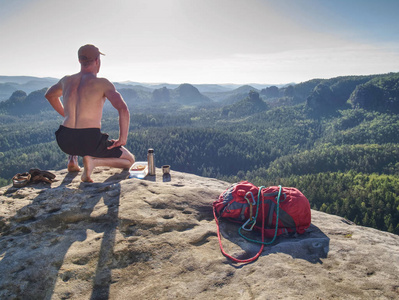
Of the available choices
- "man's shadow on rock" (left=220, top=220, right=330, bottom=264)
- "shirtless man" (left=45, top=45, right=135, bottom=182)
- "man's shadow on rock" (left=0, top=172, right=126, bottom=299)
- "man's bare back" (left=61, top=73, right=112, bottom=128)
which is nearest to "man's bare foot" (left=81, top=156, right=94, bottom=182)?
"shirtless man" (left=45, top=45, right=135, bottom=182)

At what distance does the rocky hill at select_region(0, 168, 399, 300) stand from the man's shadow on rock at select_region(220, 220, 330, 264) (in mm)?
19

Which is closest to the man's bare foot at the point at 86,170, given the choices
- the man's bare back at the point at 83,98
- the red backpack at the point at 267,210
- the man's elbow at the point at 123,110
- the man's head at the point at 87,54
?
the man's bare back at the point at 83,98

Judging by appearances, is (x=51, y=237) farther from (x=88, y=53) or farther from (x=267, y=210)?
(x=88, y=53)

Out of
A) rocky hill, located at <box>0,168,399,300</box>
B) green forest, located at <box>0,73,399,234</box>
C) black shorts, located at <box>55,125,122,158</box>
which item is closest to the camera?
rocky hill, located at <box>0,168,399,300</box>

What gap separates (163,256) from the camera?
416 centimetres

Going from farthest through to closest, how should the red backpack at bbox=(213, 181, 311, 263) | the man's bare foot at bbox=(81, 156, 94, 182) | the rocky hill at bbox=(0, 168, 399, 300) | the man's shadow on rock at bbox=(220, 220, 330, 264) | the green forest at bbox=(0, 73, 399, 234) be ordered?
the green forest at bbox=(0, 73, 399, 234), the man's bare foot at bbox=(81, 156, 94, 182), the red backpack at bbox=(213, 181, 311, 263), the man's shadow on rock at bbox=(220, 220, 330, 264), the rocky hill at bbox=(0, 168, 399, 300)

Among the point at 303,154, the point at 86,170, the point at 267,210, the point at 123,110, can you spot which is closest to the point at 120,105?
the point at 123,110

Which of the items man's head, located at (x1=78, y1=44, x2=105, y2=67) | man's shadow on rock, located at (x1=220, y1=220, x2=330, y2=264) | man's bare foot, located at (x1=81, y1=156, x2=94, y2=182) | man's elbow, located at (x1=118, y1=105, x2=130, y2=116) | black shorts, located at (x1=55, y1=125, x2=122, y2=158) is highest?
man's head, located at (x1=78, y1=44, x2=105, y2=67)

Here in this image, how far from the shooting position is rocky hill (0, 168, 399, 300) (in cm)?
343

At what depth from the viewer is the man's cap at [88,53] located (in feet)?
23.1

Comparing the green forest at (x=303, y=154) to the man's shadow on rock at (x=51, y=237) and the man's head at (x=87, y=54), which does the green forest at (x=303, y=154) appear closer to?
the man's shadow on rock at (x=51, y=237)

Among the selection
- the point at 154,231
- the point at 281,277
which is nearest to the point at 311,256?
the point at 281,277

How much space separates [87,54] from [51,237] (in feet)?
16.8

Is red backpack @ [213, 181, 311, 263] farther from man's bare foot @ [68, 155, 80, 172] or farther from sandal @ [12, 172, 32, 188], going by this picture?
man's bare foot @ [68, 155, 80, 172]
